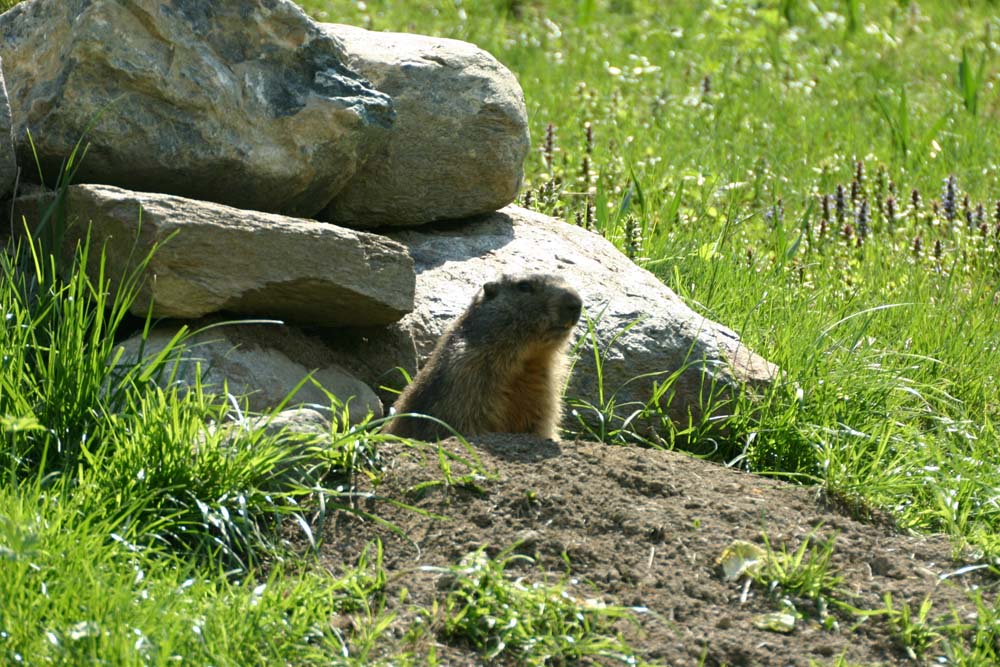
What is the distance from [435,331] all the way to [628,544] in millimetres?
1747

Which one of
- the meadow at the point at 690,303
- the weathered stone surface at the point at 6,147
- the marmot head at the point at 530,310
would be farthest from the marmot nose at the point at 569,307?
the weathered stone surface at the point at 6,147

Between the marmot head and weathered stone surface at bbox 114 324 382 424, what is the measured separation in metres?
0.52

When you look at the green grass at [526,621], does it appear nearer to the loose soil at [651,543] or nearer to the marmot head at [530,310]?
the loose soil at [651,543]

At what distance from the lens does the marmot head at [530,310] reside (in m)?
4.80

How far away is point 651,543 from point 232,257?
1.74 metres

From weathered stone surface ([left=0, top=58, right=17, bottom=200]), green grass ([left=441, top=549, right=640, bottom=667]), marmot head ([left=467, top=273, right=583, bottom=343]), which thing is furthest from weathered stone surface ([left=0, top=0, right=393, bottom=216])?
green grass ([left=441, top=549, right=640, bottom=667])

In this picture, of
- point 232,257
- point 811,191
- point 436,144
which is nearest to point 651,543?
point 232,257

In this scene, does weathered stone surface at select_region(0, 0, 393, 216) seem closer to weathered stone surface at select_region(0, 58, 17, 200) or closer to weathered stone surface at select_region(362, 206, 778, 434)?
weathered stone surface at select_region(0, 58, 17, 200)

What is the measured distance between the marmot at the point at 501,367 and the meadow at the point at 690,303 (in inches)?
14.7

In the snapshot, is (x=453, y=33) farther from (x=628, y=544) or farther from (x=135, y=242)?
(x=628, y=544)

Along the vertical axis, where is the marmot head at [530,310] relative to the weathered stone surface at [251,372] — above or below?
above

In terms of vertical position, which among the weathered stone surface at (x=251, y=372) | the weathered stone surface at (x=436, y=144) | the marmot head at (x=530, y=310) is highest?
the weathered stone surface at (x=436, y=144)

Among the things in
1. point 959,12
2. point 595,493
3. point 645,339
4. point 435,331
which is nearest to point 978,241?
point 645,339

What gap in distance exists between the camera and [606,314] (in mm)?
5430
